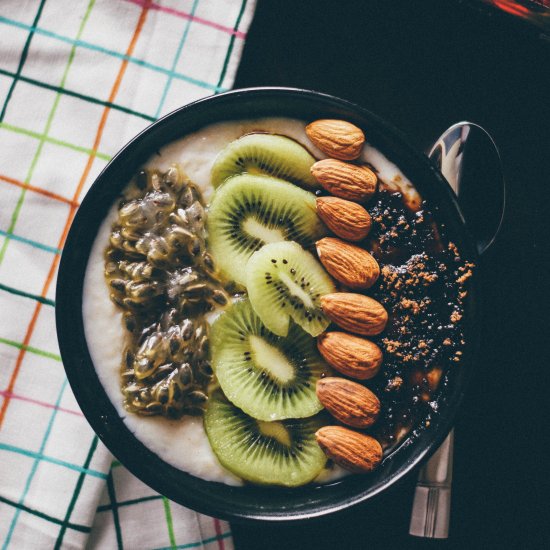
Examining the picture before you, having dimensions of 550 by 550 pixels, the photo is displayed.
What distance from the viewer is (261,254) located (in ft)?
3.13

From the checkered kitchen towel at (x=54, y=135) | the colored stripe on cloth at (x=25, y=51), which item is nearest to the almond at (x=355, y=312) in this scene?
the checkered kitchen towel at (x=54, y=135)

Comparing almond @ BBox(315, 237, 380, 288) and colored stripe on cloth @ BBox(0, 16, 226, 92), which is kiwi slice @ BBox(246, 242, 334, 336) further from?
colored stripe on cloth @ BBox(0, 16, 226, 92)

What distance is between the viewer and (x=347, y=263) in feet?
3.09

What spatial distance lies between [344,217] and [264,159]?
0.55 ft

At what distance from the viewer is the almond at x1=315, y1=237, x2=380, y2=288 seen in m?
0.94

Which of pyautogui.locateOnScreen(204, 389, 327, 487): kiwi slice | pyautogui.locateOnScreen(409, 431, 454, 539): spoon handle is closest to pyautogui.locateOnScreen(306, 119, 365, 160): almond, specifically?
pyautogui.locateOnScreen(204, 389, 327, 487): kiwi slice

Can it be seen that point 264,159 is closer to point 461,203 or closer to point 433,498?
point 461,203

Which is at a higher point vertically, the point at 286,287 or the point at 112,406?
the point at 286,287

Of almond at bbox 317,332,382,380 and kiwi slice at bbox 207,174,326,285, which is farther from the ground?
kiwi slice at bbox 207,174,326,285

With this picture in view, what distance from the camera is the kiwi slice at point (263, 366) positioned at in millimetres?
966

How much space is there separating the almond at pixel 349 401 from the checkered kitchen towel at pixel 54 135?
39cm

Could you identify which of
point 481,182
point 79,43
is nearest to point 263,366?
point 481,182

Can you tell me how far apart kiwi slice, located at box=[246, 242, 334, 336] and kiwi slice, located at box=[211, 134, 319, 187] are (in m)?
0.13

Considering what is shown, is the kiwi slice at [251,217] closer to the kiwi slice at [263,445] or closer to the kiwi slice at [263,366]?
the kiwi slice at [263,366]
